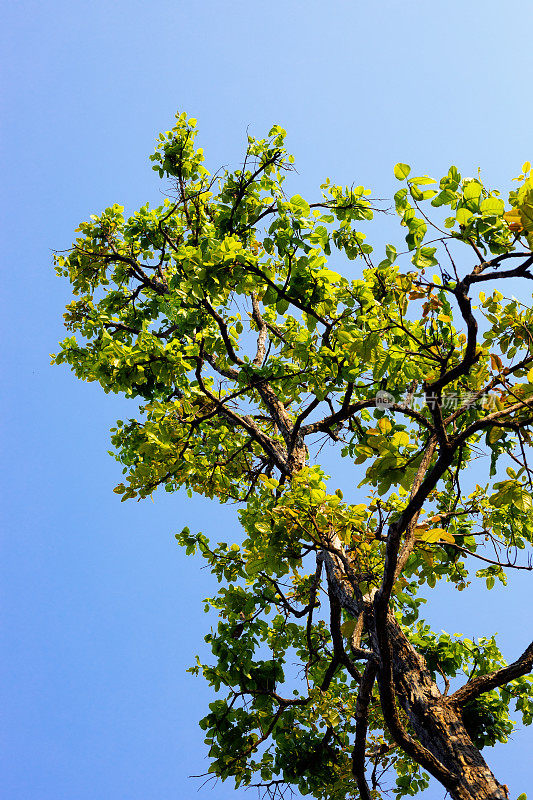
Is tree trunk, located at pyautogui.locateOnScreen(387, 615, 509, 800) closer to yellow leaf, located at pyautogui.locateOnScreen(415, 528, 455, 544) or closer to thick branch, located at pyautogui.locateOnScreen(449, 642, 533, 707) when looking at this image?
thick branch, located at pyautogui.locateOnScreen(449, 642, 533, 707)

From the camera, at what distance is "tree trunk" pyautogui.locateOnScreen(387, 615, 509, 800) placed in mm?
3242

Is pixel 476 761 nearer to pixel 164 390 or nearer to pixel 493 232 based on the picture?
pixel 493 232

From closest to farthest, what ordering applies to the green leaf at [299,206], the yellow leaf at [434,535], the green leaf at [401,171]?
the green leaf at [401,171]
the yellow leaf at [434,535]
the green leaf at [299,206]

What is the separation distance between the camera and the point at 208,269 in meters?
3.98

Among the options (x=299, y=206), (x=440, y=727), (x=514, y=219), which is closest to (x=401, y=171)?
(x=514, y=219)

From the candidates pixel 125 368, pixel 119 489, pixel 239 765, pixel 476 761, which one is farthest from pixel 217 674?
pixel 125 368

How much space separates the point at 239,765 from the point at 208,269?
445 cm

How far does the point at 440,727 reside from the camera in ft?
11.7

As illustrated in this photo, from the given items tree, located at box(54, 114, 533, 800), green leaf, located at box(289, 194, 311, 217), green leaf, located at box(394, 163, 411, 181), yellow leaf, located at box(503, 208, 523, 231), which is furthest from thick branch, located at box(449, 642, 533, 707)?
green leaf, located at box(289, 194, 311, 217)

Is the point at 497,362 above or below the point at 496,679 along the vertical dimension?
above

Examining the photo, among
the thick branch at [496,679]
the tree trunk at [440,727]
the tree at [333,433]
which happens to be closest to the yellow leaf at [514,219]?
the tree at [333,433]

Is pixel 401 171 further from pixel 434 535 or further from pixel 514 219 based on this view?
pixel 434 535

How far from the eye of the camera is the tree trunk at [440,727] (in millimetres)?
3242

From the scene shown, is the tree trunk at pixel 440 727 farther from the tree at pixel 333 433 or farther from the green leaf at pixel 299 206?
the green leaf at pixel 299 206
